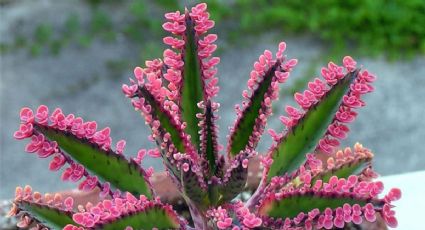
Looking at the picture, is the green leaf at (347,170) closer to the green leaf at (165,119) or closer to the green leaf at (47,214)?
the green leaf at (165,119)

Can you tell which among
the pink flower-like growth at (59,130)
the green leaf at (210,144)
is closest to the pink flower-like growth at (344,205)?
the green leaf at (210,144)

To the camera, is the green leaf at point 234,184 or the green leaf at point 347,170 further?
the green leaf at point 347,170

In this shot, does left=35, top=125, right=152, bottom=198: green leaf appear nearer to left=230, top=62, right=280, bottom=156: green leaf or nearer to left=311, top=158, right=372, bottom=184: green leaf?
left=230, top=62, right=280, bottom=156: green leaf

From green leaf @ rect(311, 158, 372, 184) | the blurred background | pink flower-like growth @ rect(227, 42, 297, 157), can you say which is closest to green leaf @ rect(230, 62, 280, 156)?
pink flower-like growth @ rect(227, 42, 297, 157)

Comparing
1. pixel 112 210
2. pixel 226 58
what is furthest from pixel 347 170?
pixel 226 58

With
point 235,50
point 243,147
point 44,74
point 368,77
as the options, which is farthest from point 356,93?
point 44,74

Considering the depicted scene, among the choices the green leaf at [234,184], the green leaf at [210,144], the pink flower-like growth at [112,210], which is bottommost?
the pink flower-like growth at [112,210]
